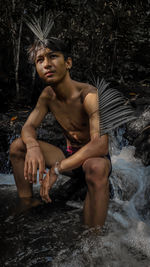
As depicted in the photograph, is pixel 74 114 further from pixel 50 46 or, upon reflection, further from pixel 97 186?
pixel 97 186

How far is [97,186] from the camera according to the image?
1.98 meters

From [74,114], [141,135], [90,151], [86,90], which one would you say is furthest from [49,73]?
[141,135]

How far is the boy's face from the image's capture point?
2176mm

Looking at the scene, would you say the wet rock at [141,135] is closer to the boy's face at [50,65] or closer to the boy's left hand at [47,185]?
the boy's left hand at [47,185]

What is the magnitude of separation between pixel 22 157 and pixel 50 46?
106 centimetres

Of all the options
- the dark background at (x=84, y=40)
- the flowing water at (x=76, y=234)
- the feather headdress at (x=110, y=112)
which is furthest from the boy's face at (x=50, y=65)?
the dark background at (x=84, y=40)

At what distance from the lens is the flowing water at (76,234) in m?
1.90

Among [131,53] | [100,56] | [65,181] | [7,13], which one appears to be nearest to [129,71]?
[131,53]

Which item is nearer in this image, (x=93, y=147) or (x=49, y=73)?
(x=93, y=147)

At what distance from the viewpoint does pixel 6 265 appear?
1.81m

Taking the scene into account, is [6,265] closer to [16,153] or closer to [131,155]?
[16,153]

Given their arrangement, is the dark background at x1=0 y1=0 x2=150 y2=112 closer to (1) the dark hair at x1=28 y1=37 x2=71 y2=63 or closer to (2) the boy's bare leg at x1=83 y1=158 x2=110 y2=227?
(1) the dark hair at x1=28 y1=37 x2=71 y2=63

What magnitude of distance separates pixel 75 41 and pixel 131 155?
4.00 m

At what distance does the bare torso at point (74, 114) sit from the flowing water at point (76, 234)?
77cm
